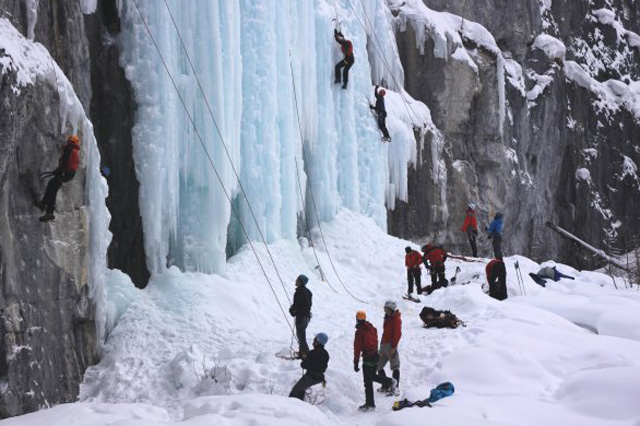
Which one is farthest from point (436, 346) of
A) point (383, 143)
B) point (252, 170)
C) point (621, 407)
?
point (383, 143)

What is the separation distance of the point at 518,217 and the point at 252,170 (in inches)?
727

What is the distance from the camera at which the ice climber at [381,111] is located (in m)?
19.1

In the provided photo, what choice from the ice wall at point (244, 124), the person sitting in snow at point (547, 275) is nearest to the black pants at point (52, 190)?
the ice wall at point (244, 124)

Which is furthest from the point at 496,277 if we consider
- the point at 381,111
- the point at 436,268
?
the point at 381,111

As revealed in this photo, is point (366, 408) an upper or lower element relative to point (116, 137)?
lower

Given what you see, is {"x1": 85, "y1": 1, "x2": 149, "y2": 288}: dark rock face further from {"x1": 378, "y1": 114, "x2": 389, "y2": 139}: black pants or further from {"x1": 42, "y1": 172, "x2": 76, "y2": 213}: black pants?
{"x1": 378, "y1": 114, "x2": 389, "y2": 139}: black pants

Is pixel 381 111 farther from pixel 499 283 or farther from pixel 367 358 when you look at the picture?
pixel 367 358

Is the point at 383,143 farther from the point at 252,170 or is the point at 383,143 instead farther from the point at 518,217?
the point at 518,217

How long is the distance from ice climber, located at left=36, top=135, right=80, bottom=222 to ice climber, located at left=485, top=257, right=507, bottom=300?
8.41 metres

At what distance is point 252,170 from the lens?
13812 mm

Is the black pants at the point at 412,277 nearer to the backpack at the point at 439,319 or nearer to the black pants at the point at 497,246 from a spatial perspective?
the black pants at the point at 497,246

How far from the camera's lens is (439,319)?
11875 millimetres

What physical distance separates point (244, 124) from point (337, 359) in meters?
5.38

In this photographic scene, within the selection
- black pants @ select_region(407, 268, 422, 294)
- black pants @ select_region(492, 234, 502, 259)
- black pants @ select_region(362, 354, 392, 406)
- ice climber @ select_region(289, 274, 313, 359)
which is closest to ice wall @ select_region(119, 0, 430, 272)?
black pants @ select_region(407, 268, 422, 294)
